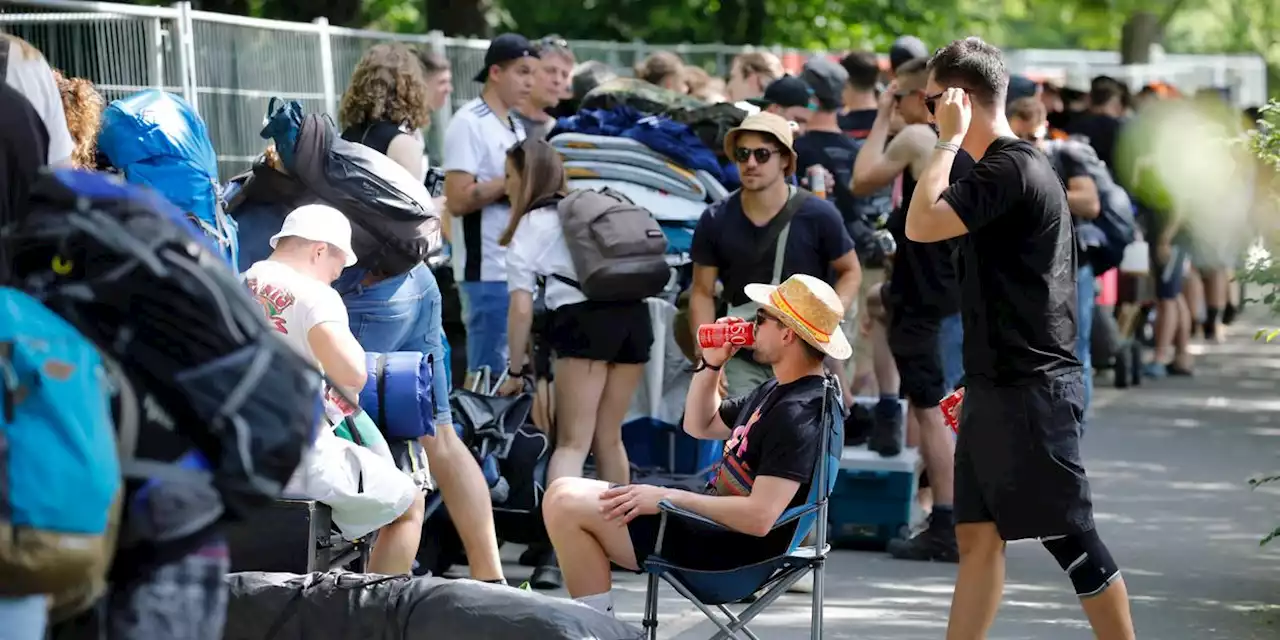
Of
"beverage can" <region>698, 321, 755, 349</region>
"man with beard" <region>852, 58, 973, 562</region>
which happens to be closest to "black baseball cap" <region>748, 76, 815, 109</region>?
"man with beard" <region>852, 58, 973, 562</region>

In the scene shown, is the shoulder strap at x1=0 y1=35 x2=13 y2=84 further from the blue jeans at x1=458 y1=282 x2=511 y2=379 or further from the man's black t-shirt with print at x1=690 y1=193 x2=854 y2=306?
the blue jeans at x1=458 y1=282 x2=511 y2=379

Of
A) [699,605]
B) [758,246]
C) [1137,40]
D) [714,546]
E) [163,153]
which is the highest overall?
[1137,40]

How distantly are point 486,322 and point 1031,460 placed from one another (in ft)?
12.4

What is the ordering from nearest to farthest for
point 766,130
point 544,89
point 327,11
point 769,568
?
point 769,568
point 766,130
point 544,89
point 327,11

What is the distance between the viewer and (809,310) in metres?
5.90

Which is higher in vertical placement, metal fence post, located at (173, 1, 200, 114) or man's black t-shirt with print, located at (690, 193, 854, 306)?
metal fence post, located at (173, 1, 200, 114)

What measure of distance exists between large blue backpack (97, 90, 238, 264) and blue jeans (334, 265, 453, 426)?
17.9 inches

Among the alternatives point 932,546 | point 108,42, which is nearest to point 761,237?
point 932,546

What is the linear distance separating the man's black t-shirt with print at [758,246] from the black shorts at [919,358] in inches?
30.2

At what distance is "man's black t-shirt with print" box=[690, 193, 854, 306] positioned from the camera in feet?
25.3

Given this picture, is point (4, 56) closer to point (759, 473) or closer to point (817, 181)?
point (759, 473)

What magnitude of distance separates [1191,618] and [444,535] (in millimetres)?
2755

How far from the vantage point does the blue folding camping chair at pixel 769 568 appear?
222 inches

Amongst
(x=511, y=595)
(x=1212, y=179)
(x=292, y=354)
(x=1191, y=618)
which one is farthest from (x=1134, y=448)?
(x=292, y=354)
